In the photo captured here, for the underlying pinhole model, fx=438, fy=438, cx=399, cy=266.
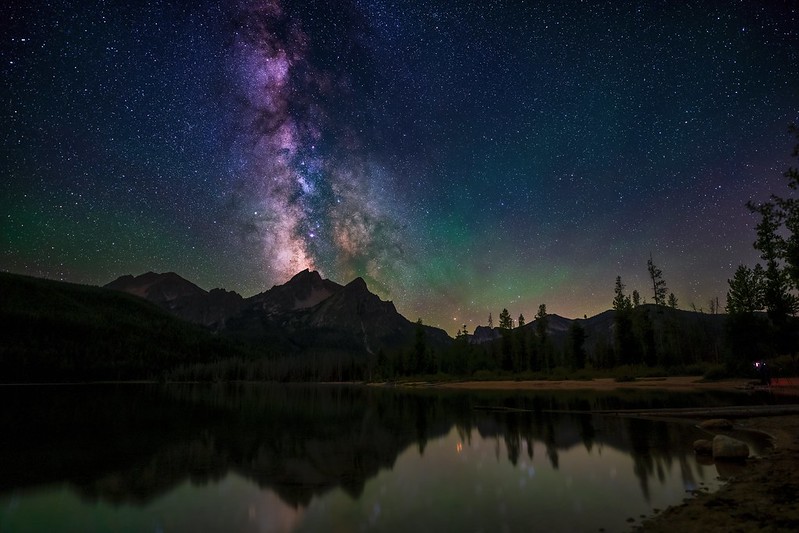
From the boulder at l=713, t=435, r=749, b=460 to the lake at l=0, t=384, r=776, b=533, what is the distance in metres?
1.14

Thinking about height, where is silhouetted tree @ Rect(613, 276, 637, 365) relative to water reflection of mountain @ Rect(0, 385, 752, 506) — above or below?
above

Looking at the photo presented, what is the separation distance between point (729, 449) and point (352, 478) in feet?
53.2

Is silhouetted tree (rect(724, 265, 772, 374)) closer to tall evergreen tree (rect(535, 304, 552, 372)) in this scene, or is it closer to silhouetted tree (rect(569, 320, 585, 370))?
silhouetted tree (rect(569, 320, 585, 370))

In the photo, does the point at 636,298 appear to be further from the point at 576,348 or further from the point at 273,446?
the point at 273,446

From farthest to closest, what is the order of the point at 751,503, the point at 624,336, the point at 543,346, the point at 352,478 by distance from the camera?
the point at 543,346 < the point at 624,336 < the point at 352,478 < the point at 751,503

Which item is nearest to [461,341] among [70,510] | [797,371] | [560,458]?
[797,371]

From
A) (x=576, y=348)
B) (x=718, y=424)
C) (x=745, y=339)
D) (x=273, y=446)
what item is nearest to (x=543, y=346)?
(x=576, y=348)

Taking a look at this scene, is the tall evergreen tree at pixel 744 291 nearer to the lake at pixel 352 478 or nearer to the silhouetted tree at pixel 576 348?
the silhouetted tree at pixel 576 348

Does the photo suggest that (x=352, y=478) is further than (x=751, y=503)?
Yes

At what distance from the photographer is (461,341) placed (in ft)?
579

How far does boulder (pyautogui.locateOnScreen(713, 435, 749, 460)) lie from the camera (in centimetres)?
1855

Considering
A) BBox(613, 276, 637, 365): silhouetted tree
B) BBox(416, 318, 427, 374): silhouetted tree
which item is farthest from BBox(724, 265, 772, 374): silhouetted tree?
BBox(416, 318, 427, 374): silhouetted tree

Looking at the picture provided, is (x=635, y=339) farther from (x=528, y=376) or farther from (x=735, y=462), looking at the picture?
(x=735, y=462)

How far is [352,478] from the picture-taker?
61.6 ft
